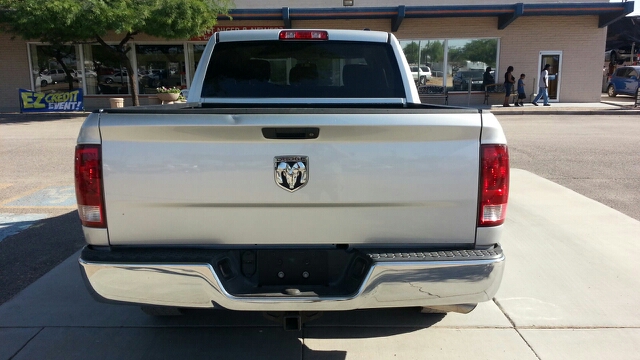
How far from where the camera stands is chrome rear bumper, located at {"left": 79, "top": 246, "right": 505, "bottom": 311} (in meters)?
2.72

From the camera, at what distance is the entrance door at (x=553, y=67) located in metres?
23.1

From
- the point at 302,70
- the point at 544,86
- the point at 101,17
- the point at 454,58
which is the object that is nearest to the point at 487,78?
the point at 454,58

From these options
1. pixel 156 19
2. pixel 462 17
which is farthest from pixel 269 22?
pixel 462 17

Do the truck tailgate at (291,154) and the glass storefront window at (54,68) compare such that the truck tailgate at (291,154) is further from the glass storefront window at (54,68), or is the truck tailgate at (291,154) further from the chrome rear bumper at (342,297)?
the glass storefront window at (54,68)

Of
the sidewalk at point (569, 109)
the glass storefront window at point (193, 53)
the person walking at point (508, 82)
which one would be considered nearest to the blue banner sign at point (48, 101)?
the glass storefront window at point (193, 53)

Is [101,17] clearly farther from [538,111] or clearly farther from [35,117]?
[538,111]

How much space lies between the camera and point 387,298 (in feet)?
9.05

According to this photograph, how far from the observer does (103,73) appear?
24.0 metres

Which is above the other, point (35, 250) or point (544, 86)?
point (544, 86)

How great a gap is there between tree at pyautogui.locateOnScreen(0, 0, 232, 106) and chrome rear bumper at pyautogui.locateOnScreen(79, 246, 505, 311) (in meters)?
16.9

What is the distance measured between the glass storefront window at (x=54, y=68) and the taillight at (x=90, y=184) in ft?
77.1

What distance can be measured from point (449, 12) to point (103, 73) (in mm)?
15494

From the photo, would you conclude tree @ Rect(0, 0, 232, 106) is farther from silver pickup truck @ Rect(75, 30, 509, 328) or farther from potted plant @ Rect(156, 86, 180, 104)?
silver pickup truck @ Rect(75, 30, 509, 328)

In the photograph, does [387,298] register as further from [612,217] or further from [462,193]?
[612,217]
